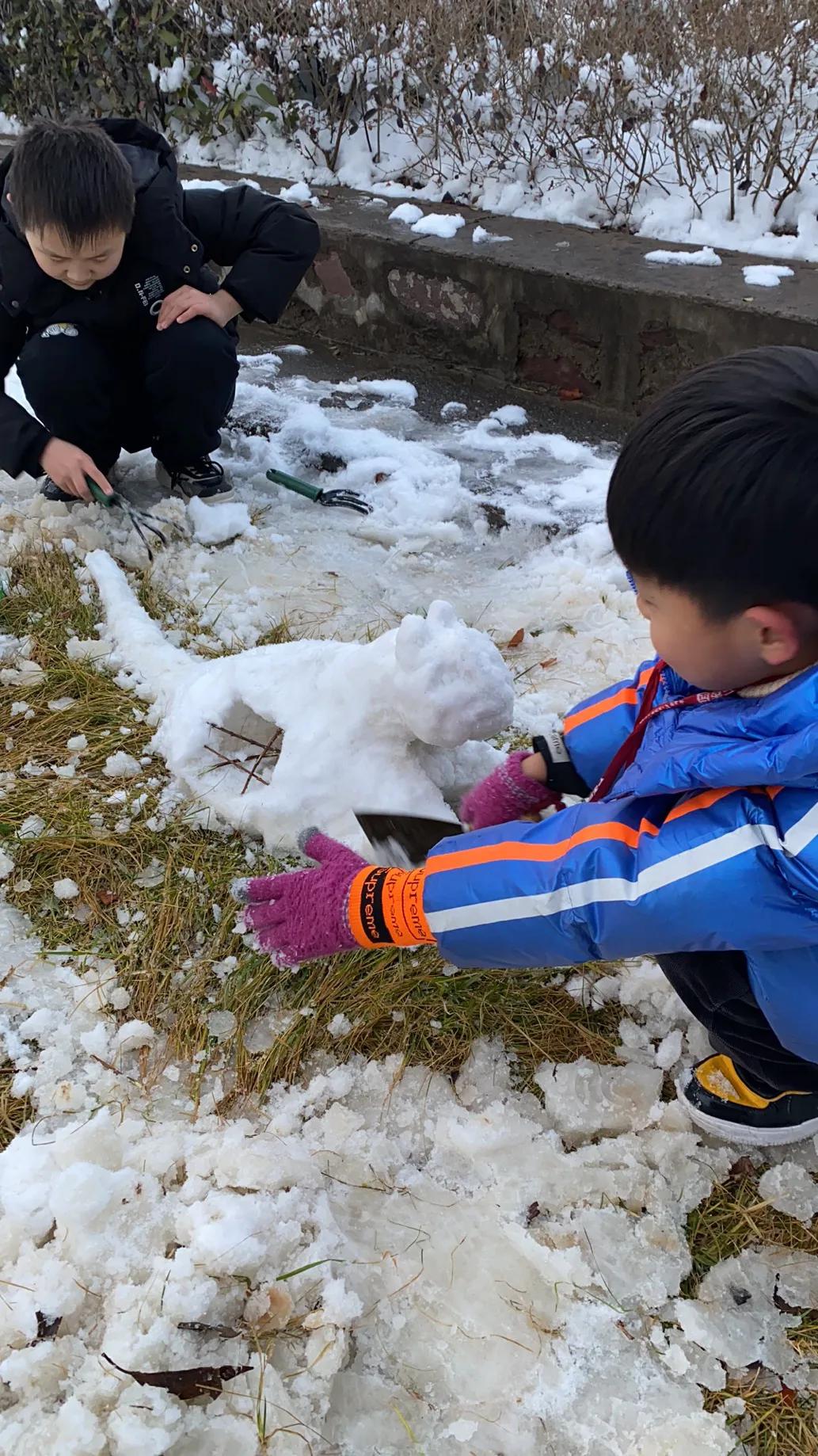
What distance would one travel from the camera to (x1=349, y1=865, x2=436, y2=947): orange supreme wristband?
1375mm

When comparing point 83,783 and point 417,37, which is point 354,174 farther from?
→ point 83,783

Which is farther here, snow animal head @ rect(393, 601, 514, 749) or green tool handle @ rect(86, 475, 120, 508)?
green tool handle @ rect(86, 475, 120, 508)

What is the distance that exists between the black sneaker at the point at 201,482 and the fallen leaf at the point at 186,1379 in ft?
7.53

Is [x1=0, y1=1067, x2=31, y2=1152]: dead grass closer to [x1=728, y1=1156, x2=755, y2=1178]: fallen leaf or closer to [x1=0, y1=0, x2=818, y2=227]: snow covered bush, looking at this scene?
[x1=728, y1=1156, x2=755, y2=1178]: fallen leaf

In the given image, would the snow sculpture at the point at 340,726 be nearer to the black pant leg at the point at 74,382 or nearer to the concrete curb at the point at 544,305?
the black pant leg at the point at 74,382

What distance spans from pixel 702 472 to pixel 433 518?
1.96 m

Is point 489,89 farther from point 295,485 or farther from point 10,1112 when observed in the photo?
point 10,1112

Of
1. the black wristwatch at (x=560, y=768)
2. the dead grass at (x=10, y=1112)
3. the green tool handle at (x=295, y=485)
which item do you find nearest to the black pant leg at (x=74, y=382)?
the green tool handle at (x=295, y=485)

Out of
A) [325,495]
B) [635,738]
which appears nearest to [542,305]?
[325,495]

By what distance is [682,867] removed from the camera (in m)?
1.16

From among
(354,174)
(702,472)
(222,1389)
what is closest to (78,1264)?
(222,1389)

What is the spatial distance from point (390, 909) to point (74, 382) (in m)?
1.98

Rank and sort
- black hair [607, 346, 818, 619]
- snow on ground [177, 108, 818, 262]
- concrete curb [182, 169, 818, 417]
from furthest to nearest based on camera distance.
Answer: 1. snow on ground [177, 108, 818, 262]
2. concrete curb [182, 169, 818, 417]
3. black hair [607, 346, 818, 619]

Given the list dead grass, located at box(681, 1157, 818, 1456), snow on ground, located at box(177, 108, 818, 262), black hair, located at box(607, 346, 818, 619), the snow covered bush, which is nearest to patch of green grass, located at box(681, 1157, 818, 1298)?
dead grass, located at box(681, 1157, 818, 1456)
